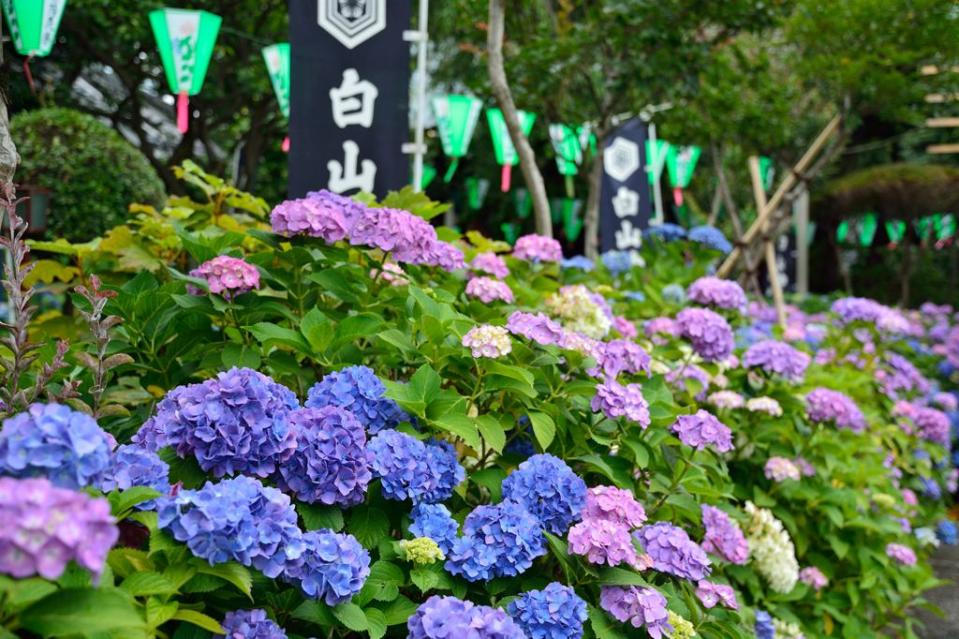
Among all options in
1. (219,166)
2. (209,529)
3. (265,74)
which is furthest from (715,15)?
(219,166)

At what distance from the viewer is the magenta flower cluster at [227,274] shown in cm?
166

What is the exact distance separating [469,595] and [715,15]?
4011 millimetres

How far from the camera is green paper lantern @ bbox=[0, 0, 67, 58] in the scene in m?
5.31

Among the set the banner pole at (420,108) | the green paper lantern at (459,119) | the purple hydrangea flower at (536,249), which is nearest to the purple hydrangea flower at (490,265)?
the purple hydrangea flower at (536,249)

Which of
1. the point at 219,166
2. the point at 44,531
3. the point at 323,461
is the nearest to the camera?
the point at 44,531

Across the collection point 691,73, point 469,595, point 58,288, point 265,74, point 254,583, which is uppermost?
point 265,74

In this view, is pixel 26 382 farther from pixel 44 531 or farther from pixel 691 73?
pixel 691 73

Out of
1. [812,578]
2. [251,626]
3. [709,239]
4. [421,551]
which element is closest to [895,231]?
[709,239]

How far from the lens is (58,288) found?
2.14 m

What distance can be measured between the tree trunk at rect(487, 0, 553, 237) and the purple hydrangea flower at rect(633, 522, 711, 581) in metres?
2.13

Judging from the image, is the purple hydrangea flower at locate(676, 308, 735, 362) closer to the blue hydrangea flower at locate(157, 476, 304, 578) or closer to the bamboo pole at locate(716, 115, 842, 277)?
the blue hydrangea flower at locate(157, 476, 304, 578)

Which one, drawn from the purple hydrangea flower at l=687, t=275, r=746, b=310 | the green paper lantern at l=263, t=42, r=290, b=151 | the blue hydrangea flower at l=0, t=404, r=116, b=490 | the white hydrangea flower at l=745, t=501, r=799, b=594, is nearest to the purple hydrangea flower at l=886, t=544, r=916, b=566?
the white hydrangea flower at l=745, t=501, r=799, b=594

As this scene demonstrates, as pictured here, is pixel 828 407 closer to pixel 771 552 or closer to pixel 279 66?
pixel 771 552

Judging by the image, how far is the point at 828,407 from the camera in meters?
2.77
